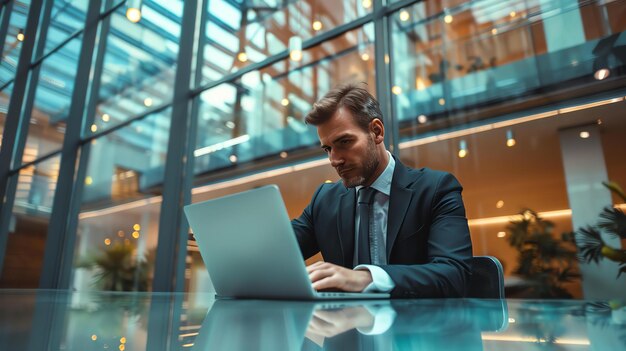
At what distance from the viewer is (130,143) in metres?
5.12

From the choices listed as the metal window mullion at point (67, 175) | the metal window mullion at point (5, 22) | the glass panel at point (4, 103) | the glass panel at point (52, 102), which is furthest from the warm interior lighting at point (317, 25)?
the metal window mullion at point (5, 22)

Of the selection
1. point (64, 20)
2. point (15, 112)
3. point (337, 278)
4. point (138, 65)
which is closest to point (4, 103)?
point (15, 112)

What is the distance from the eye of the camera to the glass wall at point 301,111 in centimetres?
269

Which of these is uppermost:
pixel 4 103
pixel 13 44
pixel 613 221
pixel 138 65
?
pixel 13 44

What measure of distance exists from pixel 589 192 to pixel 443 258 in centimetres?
180

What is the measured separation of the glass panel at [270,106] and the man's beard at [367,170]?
79.9 inches

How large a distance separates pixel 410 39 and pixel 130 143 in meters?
3.40

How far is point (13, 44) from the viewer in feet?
23.9

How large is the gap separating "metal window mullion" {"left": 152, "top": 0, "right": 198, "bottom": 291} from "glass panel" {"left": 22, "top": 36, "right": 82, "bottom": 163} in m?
2.42

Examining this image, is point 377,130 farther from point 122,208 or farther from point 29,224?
point 29,224

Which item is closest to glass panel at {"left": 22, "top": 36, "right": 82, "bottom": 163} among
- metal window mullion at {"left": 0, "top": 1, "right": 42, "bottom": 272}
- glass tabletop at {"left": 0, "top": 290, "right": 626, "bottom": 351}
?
metal window mullion at {"left": 0, "top": 1, "right": 42, "bottom": 272}

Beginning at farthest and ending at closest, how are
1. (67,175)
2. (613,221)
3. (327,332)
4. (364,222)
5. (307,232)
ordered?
1. (67,175)
2. (613,221)
3. (307,232)
4. (364,222)
5. (327,332)

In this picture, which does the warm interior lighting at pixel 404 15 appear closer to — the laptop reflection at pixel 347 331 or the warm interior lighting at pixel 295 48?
the warm interior lighting at pixel 295 48

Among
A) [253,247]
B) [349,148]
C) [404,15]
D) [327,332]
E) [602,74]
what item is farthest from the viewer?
[404,15]
